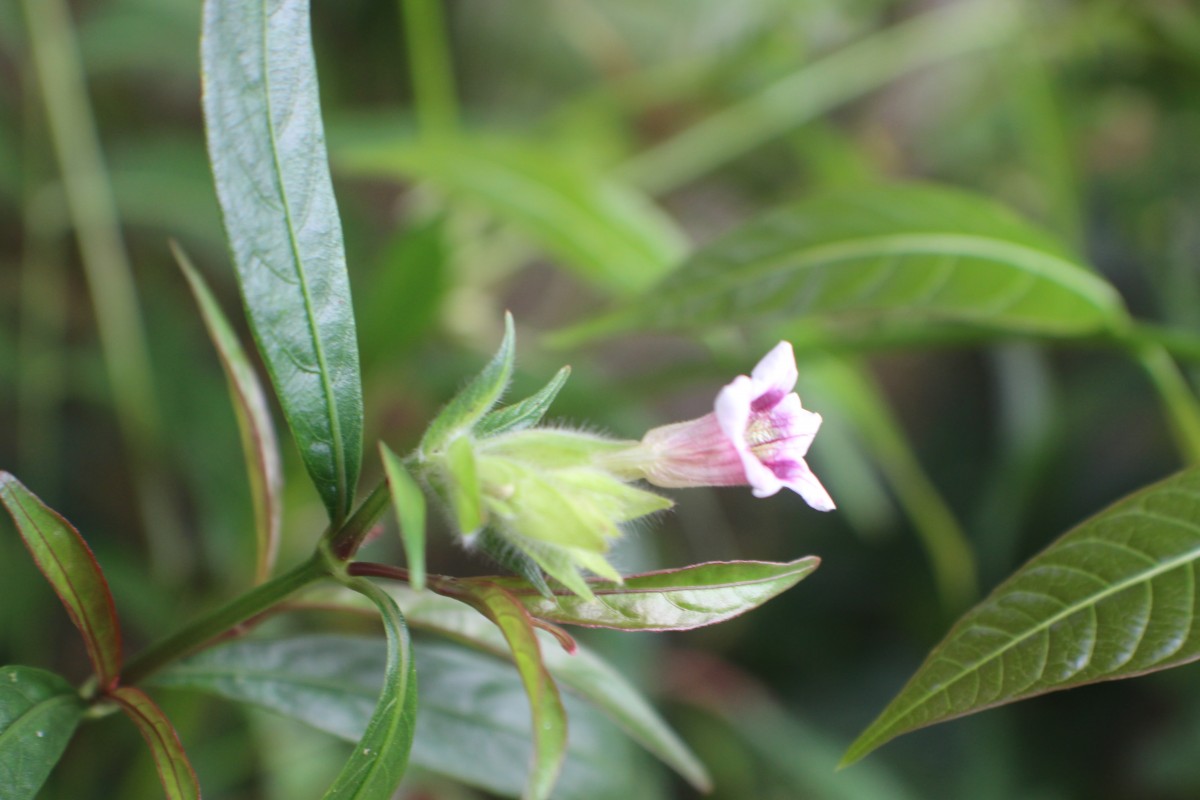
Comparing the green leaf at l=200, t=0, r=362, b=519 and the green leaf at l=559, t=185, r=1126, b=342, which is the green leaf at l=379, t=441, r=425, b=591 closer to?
the green leaf at l=200, t=0, r=362, b=519

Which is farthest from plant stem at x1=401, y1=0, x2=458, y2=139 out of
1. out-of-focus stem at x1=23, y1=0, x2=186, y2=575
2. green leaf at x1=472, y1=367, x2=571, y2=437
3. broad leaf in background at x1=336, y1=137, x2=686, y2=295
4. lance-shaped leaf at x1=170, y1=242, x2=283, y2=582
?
green leaf at x1=472, y1=367, x2=571, y2=437

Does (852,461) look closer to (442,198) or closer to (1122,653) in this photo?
(442,198)

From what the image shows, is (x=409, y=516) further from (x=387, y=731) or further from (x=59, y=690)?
(x=59, y=690)

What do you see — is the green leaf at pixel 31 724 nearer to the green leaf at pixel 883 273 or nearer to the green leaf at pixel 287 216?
the green leaf at pixel 287 216

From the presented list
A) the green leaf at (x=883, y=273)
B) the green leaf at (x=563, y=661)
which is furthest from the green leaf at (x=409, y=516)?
the green leaf at (x=883, y=273)

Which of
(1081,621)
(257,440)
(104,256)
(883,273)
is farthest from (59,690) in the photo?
(104,256)

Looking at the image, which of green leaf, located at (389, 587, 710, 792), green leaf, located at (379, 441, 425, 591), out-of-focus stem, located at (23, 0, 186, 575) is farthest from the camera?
out-of-focus stem, located at (23, 0, 186, 575)

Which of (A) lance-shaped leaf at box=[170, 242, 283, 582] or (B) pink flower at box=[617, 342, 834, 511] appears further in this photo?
(A) lance-shaped leaf at box=[170, 242, 283, 582]
